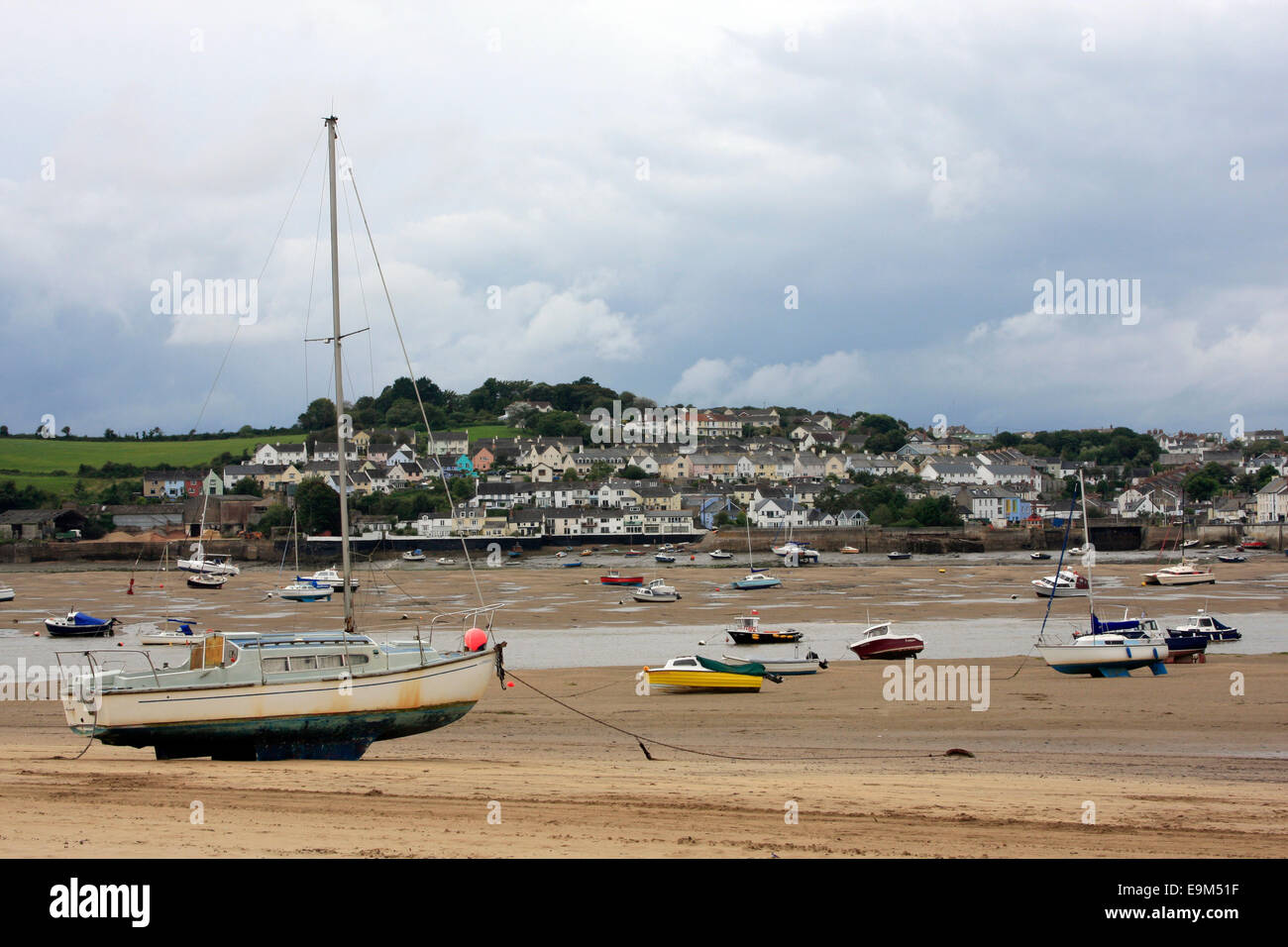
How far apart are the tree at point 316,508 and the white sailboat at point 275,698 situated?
90.3m

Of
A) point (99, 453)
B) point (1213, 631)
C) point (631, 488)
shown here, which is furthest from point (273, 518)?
point (1213, 631)

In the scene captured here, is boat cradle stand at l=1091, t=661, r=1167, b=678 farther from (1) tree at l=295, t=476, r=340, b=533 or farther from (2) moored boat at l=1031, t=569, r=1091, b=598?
(1) tree at l=295, t=476, r=340, b=533

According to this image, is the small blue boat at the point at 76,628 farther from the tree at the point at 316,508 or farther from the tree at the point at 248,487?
the tree at the point at 248,487

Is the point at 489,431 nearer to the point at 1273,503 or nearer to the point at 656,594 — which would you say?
the point at 1273,503

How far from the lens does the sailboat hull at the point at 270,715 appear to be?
1430 centimetres

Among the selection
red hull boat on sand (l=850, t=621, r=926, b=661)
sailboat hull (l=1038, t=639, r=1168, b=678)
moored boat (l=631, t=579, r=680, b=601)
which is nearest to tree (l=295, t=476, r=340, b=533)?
moored boat (l=631, t=579, r=680, b=601)

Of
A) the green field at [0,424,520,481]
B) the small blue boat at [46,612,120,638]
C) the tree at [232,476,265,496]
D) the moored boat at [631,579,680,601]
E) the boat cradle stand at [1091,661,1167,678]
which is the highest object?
the green field at [0,424,520,481]

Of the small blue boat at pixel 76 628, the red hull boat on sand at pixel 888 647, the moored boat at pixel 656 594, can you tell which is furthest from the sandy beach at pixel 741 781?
the moored boat at pixel 656 594

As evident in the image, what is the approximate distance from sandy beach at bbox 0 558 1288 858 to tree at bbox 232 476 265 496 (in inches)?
4469

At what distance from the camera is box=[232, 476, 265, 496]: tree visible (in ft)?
427

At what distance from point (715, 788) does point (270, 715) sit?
673cm

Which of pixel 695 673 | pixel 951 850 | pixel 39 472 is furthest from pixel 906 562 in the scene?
pixel 39 472

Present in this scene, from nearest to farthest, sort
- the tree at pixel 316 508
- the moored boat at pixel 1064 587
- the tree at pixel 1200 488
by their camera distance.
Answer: the moored boat at pixel 1064 587
the tree at pixel 316 508
the tree at pixel 1200 488
